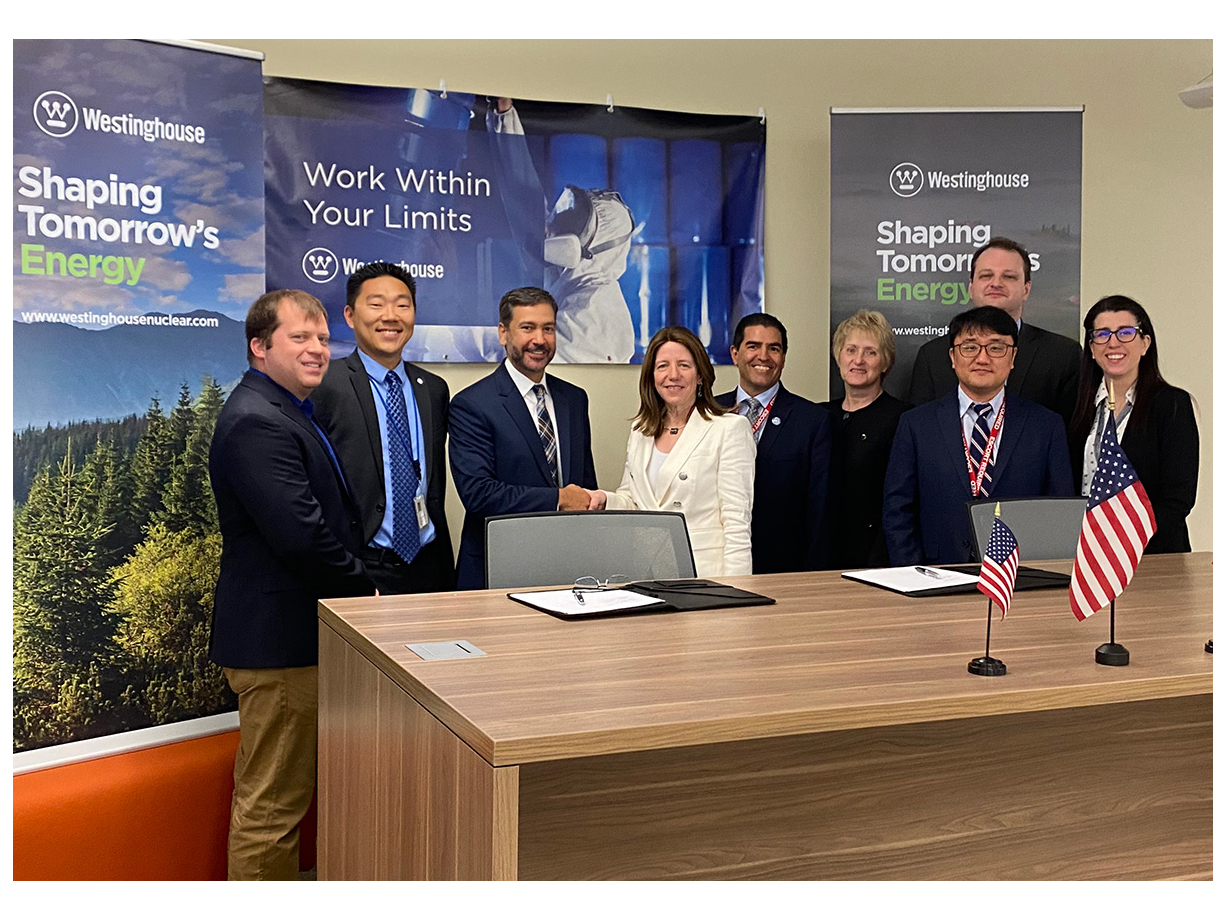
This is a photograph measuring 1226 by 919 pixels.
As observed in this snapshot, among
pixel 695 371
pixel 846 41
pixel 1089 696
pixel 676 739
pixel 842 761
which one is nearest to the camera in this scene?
pixel 676 739

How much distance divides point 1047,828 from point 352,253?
361 cm

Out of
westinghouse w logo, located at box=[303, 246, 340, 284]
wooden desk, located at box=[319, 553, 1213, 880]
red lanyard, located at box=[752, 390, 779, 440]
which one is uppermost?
westinghouse w logo, located at box=[303, 246, 340, 284]

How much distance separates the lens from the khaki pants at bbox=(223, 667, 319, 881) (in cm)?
348

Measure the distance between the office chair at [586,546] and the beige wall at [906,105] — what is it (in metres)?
2.12

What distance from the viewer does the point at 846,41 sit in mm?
5828

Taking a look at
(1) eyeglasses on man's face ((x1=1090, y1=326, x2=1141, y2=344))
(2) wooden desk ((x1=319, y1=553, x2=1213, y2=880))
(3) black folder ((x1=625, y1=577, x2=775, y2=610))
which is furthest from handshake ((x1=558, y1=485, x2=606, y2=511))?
(1) eyeglasses on man's face ((x1=1090, y1=326, x2=1141, y2=344))

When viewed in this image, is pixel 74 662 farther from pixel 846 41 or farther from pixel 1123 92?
pixel 1123 92

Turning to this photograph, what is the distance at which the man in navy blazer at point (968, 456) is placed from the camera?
4.25m

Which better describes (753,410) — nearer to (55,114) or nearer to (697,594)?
(697,594)

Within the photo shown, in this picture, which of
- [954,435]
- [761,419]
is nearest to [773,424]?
[761,419]

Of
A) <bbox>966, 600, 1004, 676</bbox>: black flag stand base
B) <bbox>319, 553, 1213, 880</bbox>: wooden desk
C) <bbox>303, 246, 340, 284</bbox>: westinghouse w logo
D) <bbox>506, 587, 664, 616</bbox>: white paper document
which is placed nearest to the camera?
<bbox>319, 553, 1213, 880</bbox>: wooden desk

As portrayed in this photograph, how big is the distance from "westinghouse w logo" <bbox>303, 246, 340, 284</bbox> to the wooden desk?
8.29 ft

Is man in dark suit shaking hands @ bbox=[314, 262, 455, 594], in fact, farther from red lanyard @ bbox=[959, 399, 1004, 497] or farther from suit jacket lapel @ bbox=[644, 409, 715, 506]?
red lanyard @ bbox=[959, 399, 1004, 497]
